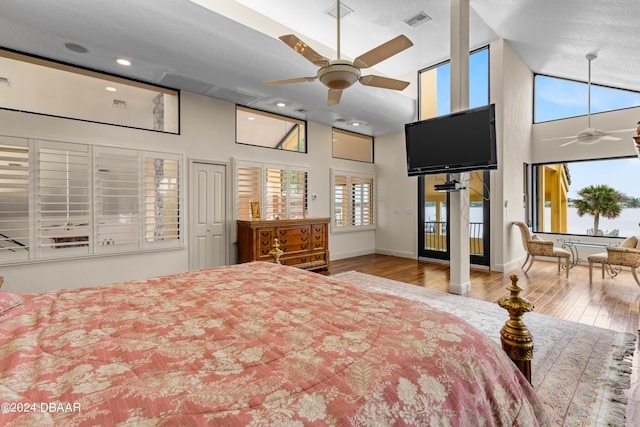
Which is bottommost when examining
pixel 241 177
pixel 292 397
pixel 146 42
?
pixel 292 397

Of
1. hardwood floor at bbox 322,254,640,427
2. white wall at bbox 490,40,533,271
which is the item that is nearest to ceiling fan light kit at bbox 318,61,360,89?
hardwood floor at bbox 322,254,640,427

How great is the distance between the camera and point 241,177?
5.08 metres

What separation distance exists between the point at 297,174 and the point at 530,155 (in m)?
5.27

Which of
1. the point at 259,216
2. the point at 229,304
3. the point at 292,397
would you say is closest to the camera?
the point at 292,397

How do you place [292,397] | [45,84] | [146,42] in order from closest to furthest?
[292,397] < [146,42] < [45,84]

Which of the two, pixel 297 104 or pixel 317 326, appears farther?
pixel 297 104

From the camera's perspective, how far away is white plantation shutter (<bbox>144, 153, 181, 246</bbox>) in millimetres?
4102

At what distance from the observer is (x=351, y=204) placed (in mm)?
6938

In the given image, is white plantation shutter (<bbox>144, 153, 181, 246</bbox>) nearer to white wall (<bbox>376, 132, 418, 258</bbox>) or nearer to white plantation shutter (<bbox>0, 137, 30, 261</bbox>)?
white plantation shutter (<bbox>0, 137, 30, 261</bbox>)

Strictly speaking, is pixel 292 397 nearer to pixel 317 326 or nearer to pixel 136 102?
pixel 317 326

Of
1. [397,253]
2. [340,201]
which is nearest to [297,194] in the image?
[340,201]

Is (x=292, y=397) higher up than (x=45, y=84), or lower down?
lower down

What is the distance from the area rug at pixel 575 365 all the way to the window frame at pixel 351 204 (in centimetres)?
344

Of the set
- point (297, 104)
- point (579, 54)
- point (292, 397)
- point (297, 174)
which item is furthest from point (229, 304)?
point (579, 54)
